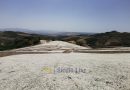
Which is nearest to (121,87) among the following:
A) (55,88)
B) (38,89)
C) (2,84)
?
(55,88)

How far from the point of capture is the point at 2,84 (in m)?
4.05

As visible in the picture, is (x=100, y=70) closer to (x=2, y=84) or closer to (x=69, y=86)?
(x=69, y=86)

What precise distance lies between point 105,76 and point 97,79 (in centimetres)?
30

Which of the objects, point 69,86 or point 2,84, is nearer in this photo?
point 69,86

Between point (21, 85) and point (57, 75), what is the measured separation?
88 cm

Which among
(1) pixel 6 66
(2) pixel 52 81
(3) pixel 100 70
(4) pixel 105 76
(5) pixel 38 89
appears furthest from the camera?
(1) pixel 6 66

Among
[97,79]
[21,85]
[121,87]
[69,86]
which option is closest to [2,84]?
[21,85]

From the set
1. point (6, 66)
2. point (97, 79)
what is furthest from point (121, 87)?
point (6, 66)

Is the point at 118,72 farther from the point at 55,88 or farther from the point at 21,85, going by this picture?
the point at 21,85

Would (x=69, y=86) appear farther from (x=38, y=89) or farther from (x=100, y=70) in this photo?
(x=100, y=70)

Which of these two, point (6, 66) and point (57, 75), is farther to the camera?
point (6, 66)

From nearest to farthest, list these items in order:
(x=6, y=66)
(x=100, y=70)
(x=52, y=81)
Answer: (x=52, y=81) < (x=100, y=70) < (x=6, y=66)

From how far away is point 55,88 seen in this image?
368 centimetres

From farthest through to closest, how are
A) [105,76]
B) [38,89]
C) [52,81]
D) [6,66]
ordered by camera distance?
[6,66] → [105,76] → [52,81] → [38,89]
